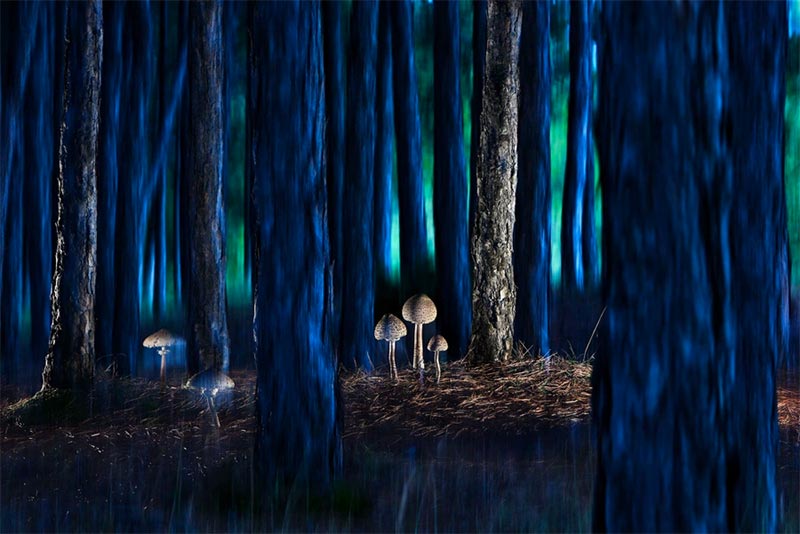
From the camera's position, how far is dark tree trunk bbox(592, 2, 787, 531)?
3.04 m

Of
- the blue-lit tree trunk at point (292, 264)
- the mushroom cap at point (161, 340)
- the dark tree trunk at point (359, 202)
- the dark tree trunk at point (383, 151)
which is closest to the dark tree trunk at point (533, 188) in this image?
the dark tree trunk at point (359, 202)

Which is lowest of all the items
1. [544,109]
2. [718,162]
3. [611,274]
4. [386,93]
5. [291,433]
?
[291,433]

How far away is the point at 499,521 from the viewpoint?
4.94 meters

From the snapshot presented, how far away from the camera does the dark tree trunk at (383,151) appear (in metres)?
13.4

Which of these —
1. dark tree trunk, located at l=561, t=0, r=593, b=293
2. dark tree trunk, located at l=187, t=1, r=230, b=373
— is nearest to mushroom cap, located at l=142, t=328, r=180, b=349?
dark tree trunk, located at l=187, t=1, r=230, b=373

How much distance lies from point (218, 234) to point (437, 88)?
11.7 feet

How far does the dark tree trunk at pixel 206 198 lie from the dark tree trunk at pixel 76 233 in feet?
4.12

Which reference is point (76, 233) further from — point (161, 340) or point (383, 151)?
point (383, 151)

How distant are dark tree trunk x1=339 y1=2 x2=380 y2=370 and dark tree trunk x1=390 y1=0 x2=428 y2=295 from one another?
116cm

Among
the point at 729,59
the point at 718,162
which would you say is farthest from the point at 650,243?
the point at 729,59

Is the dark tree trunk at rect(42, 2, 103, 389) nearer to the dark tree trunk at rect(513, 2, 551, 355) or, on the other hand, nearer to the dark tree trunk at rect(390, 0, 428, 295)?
the dark tree trunk at rect(390, 0, 428, 295)

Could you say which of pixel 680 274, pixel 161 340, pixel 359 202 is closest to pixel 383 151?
pixel 359 202

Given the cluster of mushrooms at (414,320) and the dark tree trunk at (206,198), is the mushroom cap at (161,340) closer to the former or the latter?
the dark tree trunk at (206,198)

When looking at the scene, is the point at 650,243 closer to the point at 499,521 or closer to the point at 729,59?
the point at 729,59
